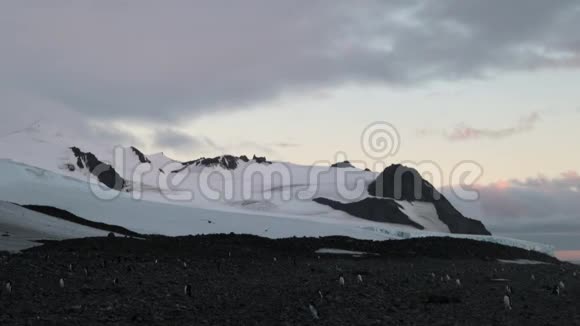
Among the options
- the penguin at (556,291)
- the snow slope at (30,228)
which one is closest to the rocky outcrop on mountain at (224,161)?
the snow slope at (30,228)

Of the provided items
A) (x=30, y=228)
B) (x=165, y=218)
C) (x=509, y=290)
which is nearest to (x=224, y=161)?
(x=165, y=218)

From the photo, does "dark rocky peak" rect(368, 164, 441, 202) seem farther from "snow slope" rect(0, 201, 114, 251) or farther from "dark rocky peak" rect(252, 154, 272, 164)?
"snow slope" rect(0, 201, 114, 251)

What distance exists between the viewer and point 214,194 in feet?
456

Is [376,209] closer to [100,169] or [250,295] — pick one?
[100,169]

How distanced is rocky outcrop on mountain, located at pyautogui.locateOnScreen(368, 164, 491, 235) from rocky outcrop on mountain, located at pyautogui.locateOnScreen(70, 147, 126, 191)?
55.5 m

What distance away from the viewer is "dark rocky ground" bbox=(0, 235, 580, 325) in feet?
41.5

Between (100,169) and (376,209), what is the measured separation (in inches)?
2669

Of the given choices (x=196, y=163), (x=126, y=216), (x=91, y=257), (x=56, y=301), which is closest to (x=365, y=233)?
(x=126, y=216)

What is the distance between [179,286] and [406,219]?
326 ft

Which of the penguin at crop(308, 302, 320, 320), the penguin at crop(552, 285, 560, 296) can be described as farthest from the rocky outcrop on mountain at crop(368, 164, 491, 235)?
the penguin at crop(308, 302, 320, 320)

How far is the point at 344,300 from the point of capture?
49.0 ft

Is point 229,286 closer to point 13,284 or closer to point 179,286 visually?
point 179,286

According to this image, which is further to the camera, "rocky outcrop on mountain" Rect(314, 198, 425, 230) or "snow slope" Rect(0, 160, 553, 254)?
"rocky outcrop on mountain" Rect(314, 198, 425, 230)

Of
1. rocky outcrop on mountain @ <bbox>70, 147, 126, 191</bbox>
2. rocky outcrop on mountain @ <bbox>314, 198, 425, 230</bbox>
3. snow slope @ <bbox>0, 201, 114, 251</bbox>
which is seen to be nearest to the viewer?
snow slope @ <bbox>0, 201, 114, 251</bbox>
